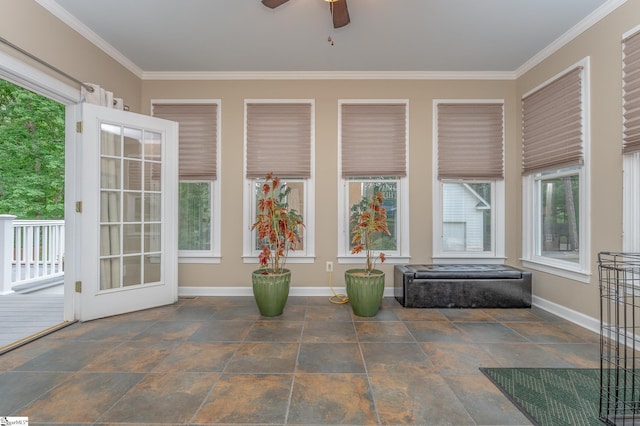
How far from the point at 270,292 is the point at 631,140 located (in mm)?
3321

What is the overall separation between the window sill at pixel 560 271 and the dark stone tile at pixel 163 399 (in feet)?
10.8

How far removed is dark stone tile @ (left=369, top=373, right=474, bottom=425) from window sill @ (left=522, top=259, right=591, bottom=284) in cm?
195

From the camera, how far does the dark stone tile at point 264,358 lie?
1.99 m

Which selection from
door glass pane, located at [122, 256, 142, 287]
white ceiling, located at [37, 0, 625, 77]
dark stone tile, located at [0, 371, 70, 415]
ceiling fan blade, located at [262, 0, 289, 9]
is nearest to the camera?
dark stone tile, located at [0, 371, 70, 415]

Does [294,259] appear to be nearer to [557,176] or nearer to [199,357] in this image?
[199,357]

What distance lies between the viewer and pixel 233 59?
3.41 meters

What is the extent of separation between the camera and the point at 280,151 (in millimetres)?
3680

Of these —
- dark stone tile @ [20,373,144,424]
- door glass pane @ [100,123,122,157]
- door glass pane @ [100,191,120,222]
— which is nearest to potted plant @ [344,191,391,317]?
dark stone tile @ [20,373,144,424]

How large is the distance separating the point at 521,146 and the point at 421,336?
2668 millimetres

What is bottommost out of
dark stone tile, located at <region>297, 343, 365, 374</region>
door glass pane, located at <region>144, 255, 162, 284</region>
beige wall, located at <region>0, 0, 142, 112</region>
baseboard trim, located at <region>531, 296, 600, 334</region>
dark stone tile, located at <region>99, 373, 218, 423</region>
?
dark stone tile, located at <region>99, 373, 218, 423</region>

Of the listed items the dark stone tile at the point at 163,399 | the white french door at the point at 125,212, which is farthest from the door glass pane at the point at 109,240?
the dark stone tile at the point at 163,399

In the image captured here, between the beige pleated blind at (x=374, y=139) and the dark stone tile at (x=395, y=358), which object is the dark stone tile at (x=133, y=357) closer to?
the dark stone tile at (x=395, y=358)

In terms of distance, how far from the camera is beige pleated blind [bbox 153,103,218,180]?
3.70 meters

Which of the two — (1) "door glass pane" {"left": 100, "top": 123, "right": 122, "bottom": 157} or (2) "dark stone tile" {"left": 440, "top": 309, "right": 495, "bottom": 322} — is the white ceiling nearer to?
(1) "door glass pane" {"left": 100, "top": 123, "right": 122, "bottom": 157}
